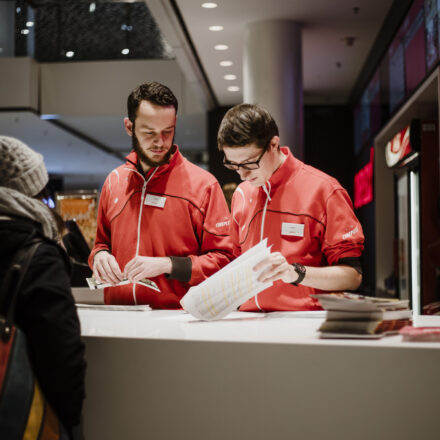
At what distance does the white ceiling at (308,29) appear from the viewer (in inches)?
239

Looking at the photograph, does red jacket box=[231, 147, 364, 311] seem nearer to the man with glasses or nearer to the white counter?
the man with glasses

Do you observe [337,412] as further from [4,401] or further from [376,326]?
[4,401]

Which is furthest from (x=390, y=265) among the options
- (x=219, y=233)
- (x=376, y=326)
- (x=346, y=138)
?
(x=376, y=326)

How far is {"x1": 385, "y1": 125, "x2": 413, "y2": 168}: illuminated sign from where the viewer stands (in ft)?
18.8

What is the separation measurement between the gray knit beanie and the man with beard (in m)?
0.67

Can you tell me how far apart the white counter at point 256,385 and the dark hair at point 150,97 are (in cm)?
84

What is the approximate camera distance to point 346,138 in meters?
10.6

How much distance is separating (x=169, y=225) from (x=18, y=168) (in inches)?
Answer: 31.4

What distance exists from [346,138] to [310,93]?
1136 millimetres

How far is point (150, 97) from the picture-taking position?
6.91ft

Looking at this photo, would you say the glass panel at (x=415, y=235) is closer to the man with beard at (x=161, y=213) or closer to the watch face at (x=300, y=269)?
the man with beard at (x=161, y=213)

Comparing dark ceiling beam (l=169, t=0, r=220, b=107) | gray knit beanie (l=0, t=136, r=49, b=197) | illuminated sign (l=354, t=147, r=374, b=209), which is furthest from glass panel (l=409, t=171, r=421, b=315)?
gray knit beanie (l=0, t=136, r=49, b=197)

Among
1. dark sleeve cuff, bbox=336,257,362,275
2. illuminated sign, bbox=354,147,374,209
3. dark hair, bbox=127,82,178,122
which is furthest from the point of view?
illuminated sign, bbox=354,147,374,209

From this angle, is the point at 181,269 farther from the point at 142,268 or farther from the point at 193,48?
the point at 193,48
